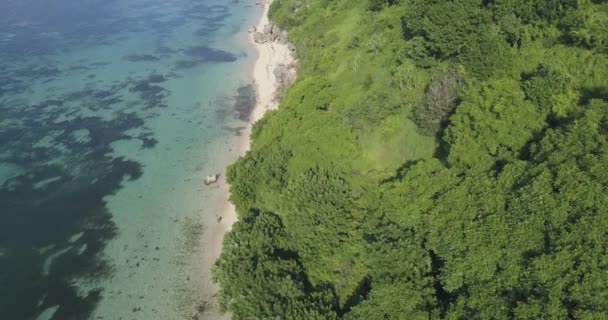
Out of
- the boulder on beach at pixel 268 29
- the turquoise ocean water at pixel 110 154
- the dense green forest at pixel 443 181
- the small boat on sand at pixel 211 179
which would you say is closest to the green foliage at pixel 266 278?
the dense green forest at pixel 443 181

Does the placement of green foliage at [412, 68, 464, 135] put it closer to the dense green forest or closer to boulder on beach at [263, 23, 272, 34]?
the dense green forest

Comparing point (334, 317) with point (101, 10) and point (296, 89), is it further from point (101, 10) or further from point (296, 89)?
point (101, 10)

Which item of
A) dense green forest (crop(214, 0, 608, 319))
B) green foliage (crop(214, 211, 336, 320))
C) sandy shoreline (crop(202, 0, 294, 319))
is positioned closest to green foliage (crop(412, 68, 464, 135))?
dense green forest (crop(214, 0, 608, 319))

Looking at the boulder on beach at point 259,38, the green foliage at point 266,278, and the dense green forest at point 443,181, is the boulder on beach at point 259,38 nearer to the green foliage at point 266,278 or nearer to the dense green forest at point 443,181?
the dense green forest at point 443,181

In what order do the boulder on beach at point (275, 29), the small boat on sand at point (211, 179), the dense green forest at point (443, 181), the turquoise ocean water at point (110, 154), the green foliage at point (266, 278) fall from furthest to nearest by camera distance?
the boulder on beach at point (275, 29), the small boat on sand at point (211, 179), the turquoise ocean water at point (110, 154), the green foliage at point (266, 278), the dense green forest at point (443, 181)

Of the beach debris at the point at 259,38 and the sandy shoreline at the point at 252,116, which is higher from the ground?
the beach debris at the point at 259,38

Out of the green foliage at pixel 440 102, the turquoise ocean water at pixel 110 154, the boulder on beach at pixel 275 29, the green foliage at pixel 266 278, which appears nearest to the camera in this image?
the green foliage at pixel 266 278

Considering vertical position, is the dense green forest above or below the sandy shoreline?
above
